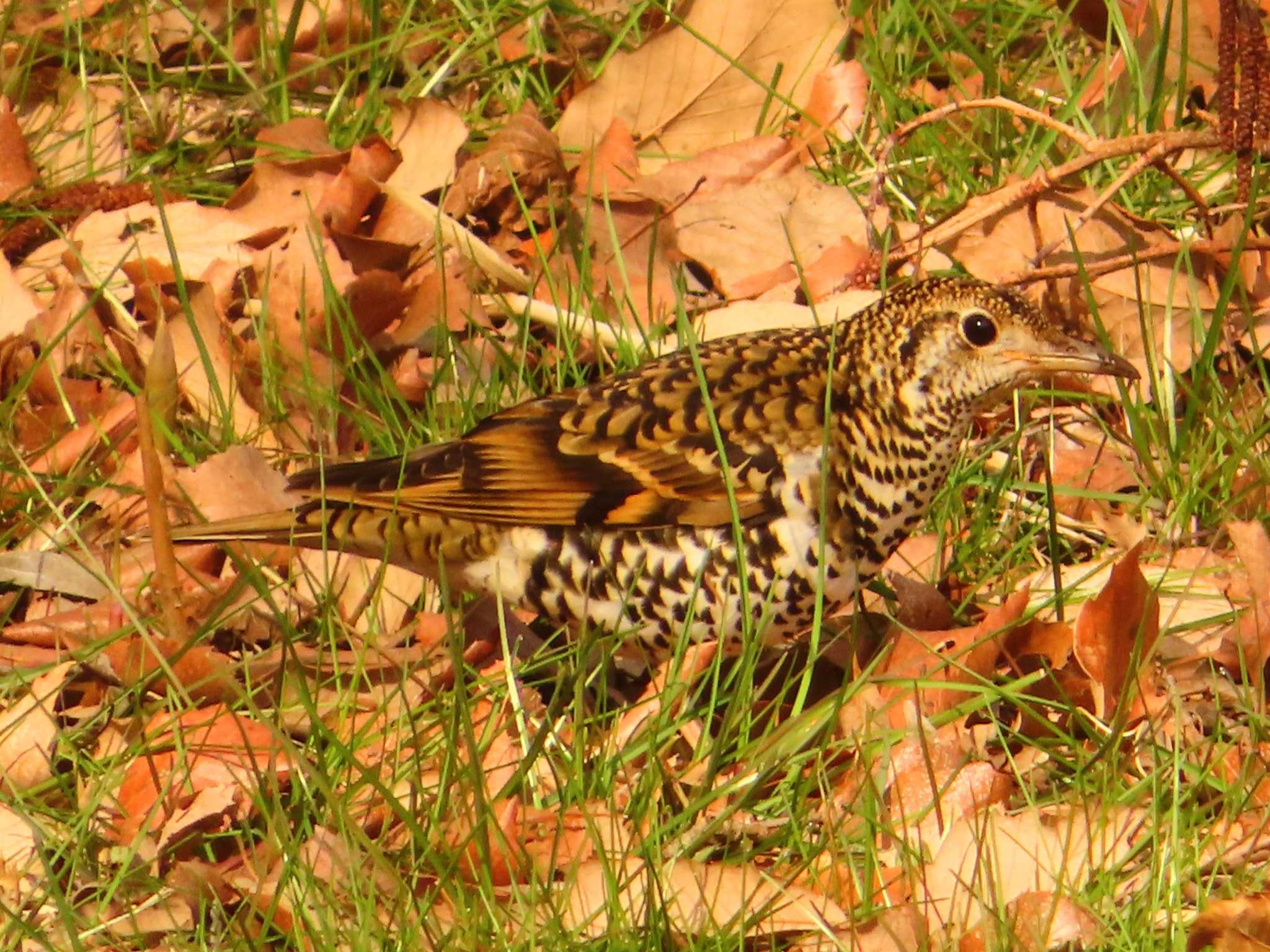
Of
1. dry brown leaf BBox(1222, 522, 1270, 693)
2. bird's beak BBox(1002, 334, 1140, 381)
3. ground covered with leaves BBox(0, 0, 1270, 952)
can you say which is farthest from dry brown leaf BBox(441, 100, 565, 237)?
dry brown leaf BBox(1222, 522, 1270, 693)

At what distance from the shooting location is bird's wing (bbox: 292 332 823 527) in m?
4.08

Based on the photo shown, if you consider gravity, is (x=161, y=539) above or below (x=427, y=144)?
below

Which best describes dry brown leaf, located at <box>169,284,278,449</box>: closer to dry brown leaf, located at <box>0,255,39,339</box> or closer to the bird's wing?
dry brown leaf, located at <box>0,255,39,339</box>

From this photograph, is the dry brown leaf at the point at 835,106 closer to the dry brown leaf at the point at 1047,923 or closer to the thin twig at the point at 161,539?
the thin twig at the point at 161,539

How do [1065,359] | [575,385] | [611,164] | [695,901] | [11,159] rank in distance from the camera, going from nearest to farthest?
[695,901], [1065,359], [575,385], [11,159], [611,164]

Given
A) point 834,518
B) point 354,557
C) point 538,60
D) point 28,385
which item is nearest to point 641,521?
point 834,518

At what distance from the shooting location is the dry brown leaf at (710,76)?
222 inches

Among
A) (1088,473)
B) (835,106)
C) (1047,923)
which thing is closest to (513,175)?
(835,106)

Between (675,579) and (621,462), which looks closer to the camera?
A: (675,579)

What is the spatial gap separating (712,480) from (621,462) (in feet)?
0.66

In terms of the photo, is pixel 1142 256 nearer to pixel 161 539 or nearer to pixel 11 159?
pixel 161 539

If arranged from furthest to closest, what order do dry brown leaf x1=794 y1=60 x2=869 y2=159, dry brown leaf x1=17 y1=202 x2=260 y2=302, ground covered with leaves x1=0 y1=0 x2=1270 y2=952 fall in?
dry brown leaf x1=794 y1=60 x2=869 y2=159, dry brown leaf x1=17 y1=202 x2=260 y2=302, ground covered with leaves x1=0 y1=0 x2=1270 y2=952

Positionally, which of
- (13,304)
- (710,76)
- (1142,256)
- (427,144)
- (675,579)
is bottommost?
(675,579)

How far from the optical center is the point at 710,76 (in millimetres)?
5723
